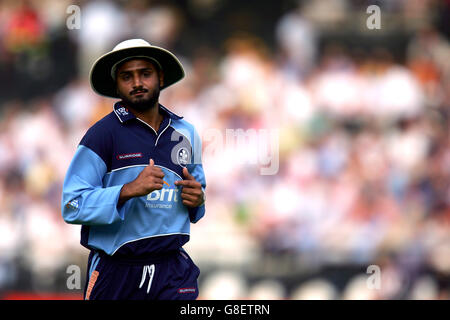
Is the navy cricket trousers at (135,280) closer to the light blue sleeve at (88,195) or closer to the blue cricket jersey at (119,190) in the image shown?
the blue cricket jersey at (119,190)

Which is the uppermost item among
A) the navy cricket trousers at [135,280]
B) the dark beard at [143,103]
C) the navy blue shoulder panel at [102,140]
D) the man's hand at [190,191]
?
the dark beard at [143,103]

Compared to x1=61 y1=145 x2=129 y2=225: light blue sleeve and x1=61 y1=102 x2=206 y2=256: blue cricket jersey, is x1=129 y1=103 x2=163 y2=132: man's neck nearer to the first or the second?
x1=61 y1=102 x2=206 y2=256: blue cricket jersey

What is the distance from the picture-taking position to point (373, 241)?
7609 mm

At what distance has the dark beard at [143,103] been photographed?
3398mm

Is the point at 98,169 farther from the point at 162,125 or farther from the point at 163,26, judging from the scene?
the point at 163,26

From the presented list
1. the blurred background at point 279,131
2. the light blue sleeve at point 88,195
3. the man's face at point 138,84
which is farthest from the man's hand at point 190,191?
the blurred background at point 279,131

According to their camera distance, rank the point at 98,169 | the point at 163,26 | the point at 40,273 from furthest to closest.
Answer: the point at 163,26 < the point at 40,273 < the point at 98,169

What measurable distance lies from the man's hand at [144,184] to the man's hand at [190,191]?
0.65ft

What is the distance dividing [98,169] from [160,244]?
1.48 ft

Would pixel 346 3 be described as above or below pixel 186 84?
above

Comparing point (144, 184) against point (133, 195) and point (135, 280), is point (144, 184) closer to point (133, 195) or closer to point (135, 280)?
point (133, 195)

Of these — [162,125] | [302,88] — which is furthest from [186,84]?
[162,125]

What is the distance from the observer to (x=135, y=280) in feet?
10.9

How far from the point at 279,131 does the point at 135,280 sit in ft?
15.2
